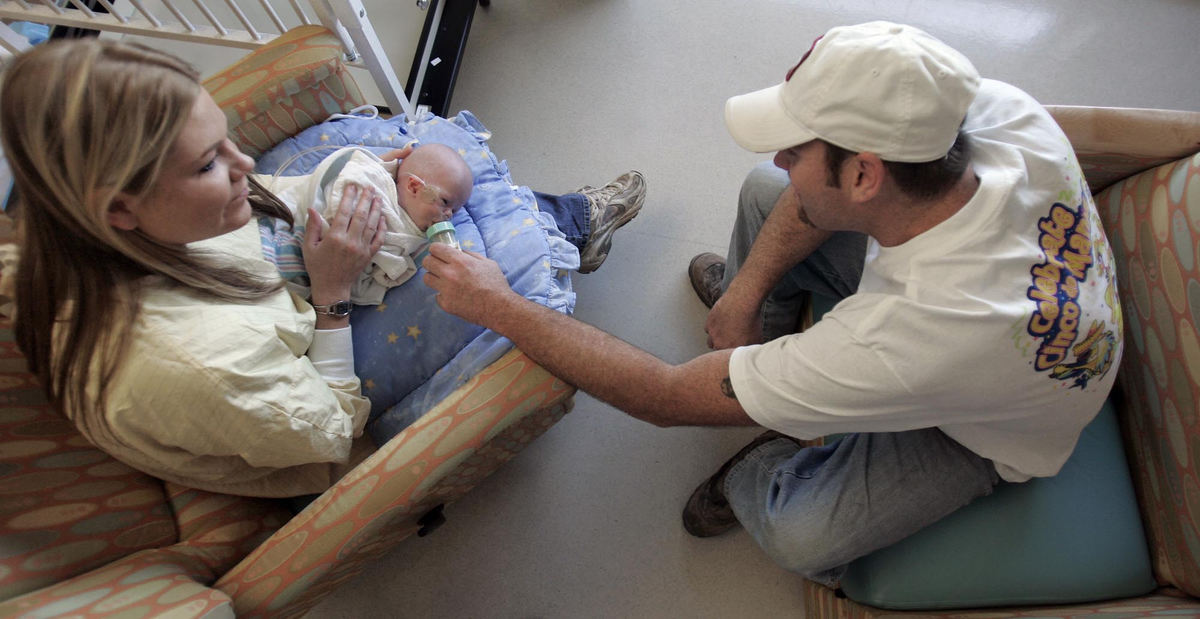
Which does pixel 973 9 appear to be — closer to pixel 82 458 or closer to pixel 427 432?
pixel 427 432

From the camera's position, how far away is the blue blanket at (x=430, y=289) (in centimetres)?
136

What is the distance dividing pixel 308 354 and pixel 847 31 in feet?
3.45

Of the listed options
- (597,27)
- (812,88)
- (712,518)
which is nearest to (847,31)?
(812,88)

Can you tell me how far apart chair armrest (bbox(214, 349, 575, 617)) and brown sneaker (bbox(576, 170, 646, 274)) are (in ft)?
2.09

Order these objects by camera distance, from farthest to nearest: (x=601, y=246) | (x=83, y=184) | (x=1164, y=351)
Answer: (x=601, y=246)
(x=1164, y=351)
(x=83, y=184)

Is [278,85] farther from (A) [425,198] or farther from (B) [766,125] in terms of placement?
(B) [766,125]

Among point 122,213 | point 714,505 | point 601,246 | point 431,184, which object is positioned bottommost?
point 714,505

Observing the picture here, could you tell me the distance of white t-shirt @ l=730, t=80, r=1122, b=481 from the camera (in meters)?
0.90

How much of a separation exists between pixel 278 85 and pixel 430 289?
0.54 m

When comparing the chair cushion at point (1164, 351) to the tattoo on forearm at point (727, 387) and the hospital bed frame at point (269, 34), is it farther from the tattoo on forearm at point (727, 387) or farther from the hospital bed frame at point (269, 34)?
the hospital bed frame at point (269, 34)

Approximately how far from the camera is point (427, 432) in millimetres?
1093

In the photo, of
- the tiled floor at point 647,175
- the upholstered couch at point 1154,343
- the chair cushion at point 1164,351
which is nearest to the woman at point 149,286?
the tiled floor at point 647,175

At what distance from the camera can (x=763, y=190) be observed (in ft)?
4.59

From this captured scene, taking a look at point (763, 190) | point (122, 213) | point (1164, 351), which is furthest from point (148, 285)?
point (1164, 351)
